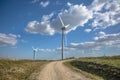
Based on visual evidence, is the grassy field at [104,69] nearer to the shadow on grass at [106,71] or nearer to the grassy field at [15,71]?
the shadow on grass at [106,71]

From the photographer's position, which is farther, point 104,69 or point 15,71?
point 15,71

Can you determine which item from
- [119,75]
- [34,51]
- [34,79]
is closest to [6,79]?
[34,79]

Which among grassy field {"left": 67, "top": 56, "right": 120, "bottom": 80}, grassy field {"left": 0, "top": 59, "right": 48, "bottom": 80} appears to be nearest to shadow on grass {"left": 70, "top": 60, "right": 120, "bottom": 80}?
grassy field {"left": 67, "top": 56, "right": 120, "bottom": 80}

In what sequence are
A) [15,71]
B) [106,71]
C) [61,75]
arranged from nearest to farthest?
[61,75] < [106,71] < [15,71]

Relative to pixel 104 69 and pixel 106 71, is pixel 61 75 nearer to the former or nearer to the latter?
pixel 106 71

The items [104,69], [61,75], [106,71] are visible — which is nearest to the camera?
[61,75]

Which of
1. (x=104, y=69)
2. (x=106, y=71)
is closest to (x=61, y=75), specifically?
(x=106, y=71)

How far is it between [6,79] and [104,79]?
445 inches

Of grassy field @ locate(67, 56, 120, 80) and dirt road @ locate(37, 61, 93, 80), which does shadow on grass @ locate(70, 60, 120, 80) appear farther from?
dirt road @ locate(37, 61, 93, 80)

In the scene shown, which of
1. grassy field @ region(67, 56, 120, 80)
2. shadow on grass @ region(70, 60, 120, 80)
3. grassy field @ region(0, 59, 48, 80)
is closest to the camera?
shadow on grass @ region(70, 60, 120, 80)

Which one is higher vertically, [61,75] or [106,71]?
[106,71]

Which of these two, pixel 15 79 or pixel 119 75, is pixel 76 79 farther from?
pixel 15 79

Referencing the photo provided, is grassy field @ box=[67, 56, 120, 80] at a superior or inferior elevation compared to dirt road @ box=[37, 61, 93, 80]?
superior

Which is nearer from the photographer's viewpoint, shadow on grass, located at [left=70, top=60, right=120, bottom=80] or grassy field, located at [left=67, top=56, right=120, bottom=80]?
shadow on grass, located at [left=70, top=60, right=120, bottom=80]
